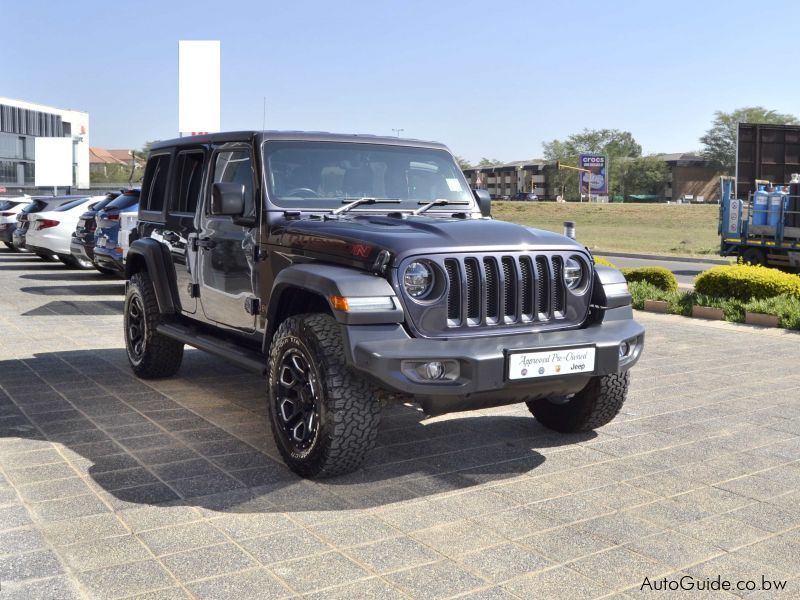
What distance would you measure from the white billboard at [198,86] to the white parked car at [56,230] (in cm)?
645

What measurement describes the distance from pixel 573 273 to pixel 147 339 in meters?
3.78

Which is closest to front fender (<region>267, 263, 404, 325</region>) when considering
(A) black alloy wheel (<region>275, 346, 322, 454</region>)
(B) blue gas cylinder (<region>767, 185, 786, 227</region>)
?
(A) black alloy wheel (<region>275, 346, 322, 454</region>)

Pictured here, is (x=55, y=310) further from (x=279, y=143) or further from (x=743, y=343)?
(x=743, y=343)

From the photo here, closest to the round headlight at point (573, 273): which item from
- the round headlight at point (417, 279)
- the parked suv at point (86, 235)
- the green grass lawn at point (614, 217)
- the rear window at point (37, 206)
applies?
the round headlight at point (417, 279)

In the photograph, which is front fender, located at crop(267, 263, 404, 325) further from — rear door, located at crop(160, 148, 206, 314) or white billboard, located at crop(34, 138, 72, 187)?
white billboard, located at crop(34, 138, 72, 187)

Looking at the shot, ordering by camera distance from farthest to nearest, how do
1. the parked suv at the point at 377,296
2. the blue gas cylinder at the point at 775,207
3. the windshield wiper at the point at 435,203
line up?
Result: the blue gas cylinder at the point at 775,207 → the windshield wiper at the point at 435,203 → the parked suv at the point at 377,296

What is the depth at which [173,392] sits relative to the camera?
23.9ft

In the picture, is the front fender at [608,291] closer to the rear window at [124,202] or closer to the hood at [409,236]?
the hood at [409,236]

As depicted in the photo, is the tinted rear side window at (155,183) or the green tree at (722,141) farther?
the green tree at (722,141)

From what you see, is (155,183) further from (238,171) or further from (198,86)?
(198,86)

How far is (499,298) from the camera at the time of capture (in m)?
4.98

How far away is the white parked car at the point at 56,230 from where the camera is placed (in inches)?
750

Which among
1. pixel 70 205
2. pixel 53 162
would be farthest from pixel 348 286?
pixel 53 162

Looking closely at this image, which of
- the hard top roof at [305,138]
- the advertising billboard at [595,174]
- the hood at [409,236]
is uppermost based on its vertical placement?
the advertising billboard at [595,174]
